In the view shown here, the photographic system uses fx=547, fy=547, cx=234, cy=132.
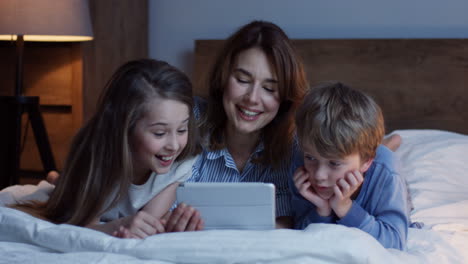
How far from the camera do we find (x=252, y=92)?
4.79 ft

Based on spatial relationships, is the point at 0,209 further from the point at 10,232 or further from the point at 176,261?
the point at 176,261

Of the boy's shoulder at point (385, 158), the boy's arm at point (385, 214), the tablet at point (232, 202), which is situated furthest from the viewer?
the boy's shoulder at point (385, 158)

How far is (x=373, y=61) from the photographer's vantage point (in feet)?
7.88

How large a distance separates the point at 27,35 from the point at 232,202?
156cm

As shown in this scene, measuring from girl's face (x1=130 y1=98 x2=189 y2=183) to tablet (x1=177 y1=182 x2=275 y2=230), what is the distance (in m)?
0.28

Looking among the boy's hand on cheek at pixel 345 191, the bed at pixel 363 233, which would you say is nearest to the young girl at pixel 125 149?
the bed at pixel 363 233

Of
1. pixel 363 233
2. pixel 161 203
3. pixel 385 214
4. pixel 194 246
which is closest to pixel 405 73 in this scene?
pixel 385 214

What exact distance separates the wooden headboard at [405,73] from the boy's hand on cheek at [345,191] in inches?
46.5

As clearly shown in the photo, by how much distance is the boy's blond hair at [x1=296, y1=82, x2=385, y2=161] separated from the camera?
120cm

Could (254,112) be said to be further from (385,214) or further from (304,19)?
(304,19)

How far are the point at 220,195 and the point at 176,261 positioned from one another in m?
0.18

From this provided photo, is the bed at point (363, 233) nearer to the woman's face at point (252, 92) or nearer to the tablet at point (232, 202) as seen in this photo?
the tablet at point (232, 202)

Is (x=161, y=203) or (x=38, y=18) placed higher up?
(x=38, y=18)

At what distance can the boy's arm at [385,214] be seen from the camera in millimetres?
1177
